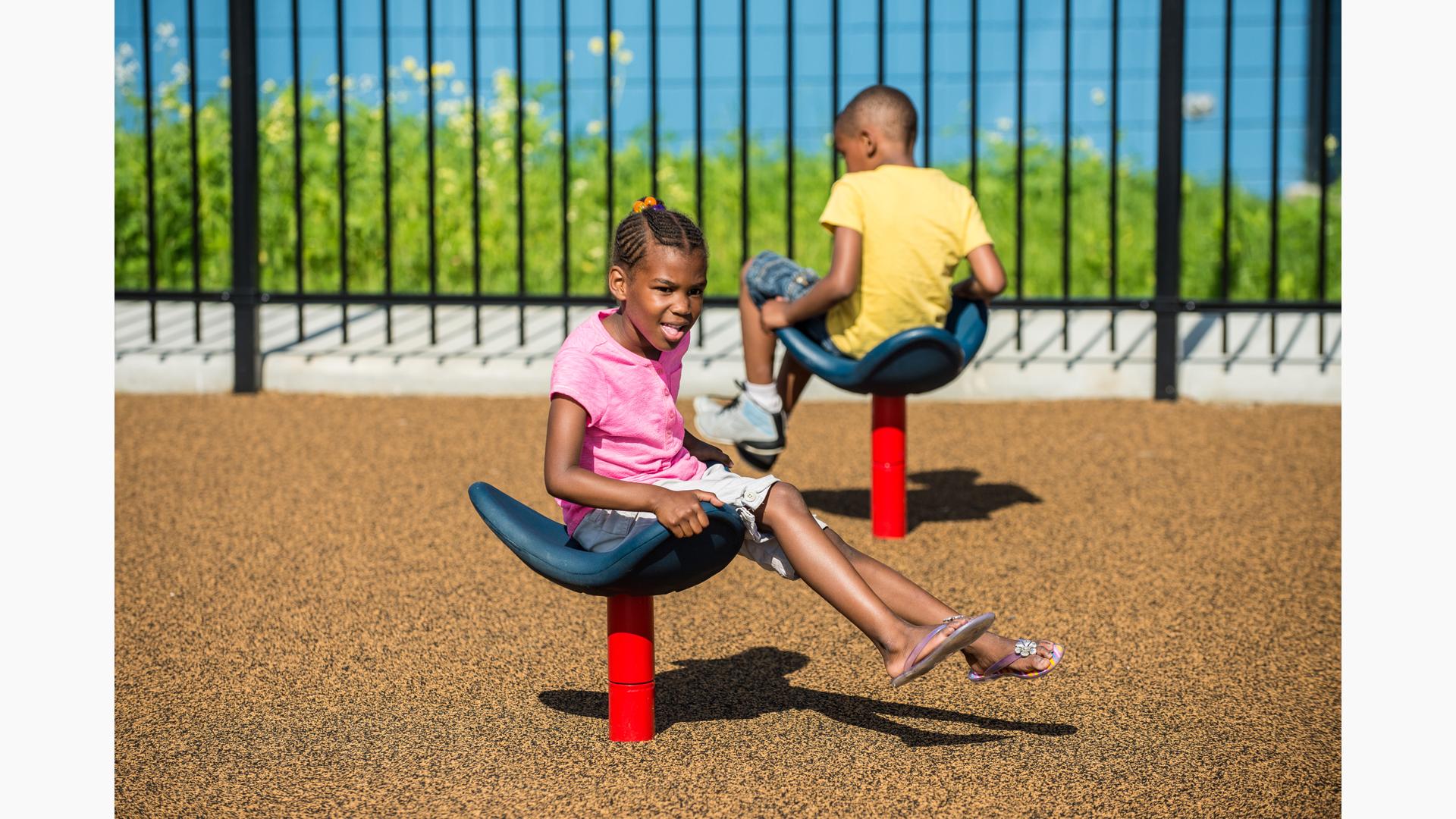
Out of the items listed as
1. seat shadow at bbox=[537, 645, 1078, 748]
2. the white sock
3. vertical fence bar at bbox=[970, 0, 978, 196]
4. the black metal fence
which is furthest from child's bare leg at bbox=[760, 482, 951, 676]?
vertical fence bar at bbox=[970, 0, 978, 196]

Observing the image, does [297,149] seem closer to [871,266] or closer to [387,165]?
[387,165]

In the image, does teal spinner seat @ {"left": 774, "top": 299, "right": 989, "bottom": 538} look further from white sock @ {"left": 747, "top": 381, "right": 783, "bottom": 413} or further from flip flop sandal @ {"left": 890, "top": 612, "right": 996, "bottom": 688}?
flip flop sandal @ {"left": 890, "top": 612, "right": 996, "bottom": 688}

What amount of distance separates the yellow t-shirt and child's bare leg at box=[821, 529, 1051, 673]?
66.8 inches

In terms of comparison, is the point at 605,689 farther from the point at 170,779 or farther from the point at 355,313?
the point at 355,313

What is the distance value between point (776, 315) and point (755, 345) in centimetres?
12

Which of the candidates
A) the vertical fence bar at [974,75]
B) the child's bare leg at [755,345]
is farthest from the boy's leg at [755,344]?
the vertical fence bar at [974,75]

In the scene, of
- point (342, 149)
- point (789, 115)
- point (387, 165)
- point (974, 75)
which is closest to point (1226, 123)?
point (974, 75)

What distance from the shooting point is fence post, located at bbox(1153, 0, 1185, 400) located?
7.04 meters

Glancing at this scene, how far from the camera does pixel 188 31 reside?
7.07 m

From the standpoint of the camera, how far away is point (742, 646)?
381 cm

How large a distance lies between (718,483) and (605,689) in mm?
665

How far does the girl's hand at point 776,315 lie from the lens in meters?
4.72

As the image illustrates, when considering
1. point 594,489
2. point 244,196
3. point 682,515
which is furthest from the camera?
point 244,196

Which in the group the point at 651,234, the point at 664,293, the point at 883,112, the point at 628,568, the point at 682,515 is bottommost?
the point at 628,568
